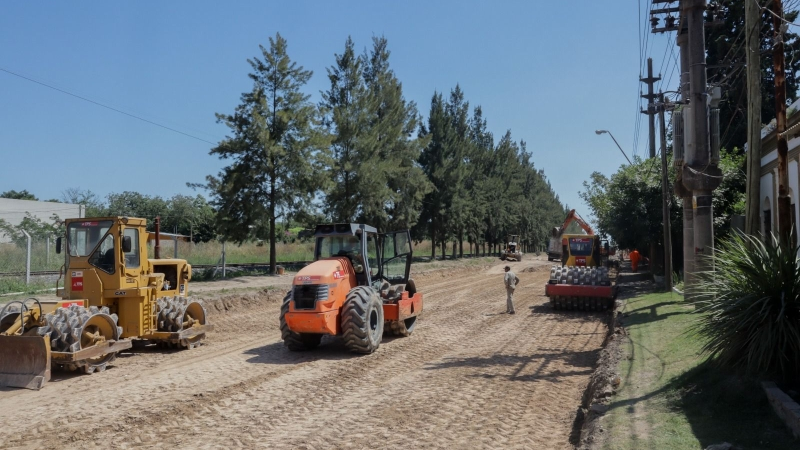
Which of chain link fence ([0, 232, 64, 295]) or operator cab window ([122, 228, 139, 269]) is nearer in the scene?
operator cab window ([122, 228, 139, 269])

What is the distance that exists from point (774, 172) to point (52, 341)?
18039 mm

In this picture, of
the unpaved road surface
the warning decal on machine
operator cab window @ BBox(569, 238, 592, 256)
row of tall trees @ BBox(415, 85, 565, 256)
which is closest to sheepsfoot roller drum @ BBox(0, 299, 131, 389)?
the unpaved road surface

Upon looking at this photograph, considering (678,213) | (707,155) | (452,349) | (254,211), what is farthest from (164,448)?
(678,213)

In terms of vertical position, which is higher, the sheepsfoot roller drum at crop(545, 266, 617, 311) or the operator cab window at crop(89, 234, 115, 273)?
the operator cab window at crop(89, 234, 115, 273)

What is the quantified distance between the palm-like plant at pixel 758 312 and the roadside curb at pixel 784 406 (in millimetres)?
355

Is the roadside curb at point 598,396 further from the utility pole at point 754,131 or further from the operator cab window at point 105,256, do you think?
the operator cab window at point 105,256

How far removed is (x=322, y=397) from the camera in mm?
8102

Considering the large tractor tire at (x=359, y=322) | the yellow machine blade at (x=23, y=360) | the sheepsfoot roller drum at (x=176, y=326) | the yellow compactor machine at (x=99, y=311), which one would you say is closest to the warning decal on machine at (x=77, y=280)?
the yellow compactor machine at (x=99, y=311)

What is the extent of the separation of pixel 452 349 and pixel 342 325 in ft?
7.97

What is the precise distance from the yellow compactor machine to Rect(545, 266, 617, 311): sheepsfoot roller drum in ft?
34.4

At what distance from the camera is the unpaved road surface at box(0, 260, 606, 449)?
644 cm

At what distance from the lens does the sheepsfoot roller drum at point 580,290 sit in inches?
696

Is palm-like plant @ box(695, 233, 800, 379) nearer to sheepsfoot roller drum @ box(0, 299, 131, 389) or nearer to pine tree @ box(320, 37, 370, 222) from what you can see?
sheepsfoot roller drum @ box(0, 299, 131, 389)

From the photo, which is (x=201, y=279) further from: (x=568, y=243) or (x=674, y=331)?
(x=674, y=331)
